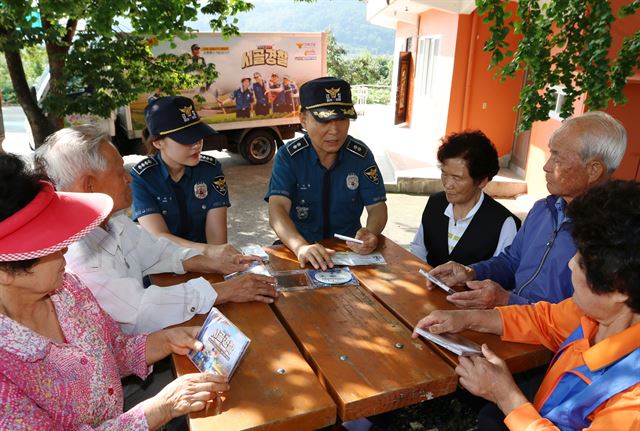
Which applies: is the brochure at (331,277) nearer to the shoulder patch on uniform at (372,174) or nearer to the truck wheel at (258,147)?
the shoulder patch on uniform at (372,174)

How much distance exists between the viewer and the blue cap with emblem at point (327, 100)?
2654 millimetres

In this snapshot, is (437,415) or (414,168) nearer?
(437,415)

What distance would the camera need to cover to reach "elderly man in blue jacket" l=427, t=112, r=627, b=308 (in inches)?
79.0

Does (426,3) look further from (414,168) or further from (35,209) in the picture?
(35,209)

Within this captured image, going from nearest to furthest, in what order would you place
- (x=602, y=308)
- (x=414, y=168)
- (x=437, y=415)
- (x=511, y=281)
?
(x=602, y=308) → (x=511, y=281) → (x=437, y=415) → (x=414, y=168)

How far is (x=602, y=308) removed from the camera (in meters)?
1.32

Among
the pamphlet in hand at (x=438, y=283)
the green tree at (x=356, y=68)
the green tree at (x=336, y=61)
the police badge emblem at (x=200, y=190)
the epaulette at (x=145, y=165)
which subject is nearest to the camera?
the pamphlet in hand at (x=438, y=283)

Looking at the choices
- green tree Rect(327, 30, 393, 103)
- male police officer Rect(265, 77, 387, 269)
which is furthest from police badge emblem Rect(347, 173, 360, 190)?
green tree Rect(327, 30, 393, 103)

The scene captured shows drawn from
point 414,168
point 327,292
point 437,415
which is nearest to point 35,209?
point 327,292

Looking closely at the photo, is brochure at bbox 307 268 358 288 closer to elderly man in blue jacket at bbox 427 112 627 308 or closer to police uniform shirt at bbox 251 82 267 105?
elderly man in blue jacket at bbox 427 112 627 308

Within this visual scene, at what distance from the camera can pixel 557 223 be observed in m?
2.13

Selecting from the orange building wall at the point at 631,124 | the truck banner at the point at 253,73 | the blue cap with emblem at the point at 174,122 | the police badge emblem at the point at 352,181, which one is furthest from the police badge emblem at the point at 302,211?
the truck banner at the point at 253,73

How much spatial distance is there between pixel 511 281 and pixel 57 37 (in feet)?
16.6

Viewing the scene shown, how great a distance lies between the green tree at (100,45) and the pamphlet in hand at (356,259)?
9.16 feet
